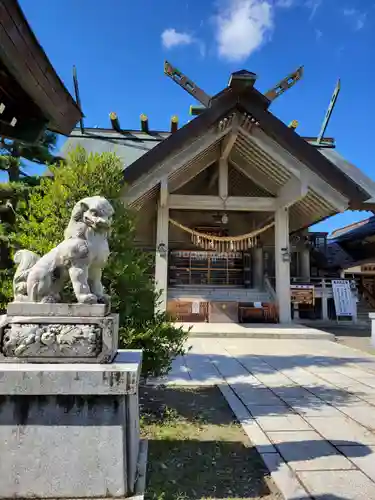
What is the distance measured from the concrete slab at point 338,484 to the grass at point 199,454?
30cm

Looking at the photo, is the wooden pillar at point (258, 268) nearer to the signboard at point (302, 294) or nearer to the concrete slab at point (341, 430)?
the signboard at point (302, 294)

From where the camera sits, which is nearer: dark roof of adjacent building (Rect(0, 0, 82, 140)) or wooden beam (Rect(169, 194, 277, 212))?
dark roof of adjacent building (Rect(0, 0, 82, 140))

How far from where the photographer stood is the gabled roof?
10.4 meters

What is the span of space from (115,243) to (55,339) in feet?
7.30

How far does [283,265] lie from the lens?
12.7m

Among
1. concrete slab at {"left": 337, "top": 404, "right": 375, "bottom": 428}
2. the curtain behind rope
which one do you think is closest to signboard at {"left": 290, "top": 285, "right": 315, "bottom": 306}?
the curtain behind rope

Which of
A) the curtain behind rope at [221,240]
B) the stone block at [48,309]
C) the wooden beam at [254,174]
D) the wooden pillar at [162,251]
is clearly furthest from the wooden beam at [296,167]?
the stone block at [48,309]

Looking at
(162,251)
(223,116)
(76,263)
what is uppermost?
(223,116)

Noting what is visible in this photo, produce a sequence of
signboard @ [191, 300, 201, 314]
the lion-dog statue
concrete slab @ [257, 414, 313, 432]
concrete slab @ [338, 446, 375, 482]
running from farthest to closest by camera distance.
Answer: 1. signboard @ [191, 300, 201, 314]
2. concrete slab @ [257, 414, 313, 432]
3. concrete slab @ [338, 446, 375, 482]
4. the lion-dog statue

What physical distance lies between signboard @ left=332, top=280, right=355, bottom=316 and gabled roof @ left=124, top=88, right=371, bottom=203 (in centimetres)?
549

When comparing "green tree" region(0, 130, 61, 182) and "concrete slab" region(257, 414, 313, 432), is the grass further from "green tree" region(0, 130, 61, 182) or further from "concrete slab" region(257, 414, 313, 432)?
"green tree" region(0, 130, 61, 182)

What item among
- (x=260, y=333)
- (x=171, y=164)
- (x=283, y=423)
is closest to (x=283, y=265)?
(x=260, y=333)

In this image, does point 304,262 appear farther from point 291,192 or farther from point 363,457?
point 363,457

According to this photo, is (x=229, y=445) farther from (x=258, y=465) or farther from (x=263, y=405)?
(x=263, y=405)
